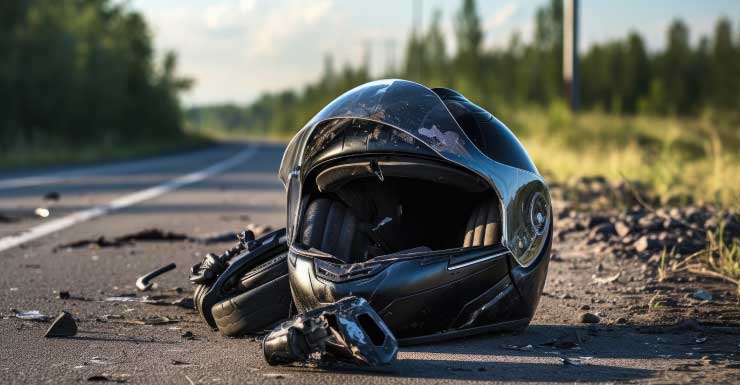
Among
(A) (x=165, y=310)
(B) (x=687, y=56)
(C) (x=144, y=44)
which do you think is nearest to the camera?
(A) (x=165, y=310)

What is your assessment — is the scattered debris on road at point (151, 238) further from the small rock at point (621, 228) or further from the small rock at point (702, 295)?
the small rock at point (702, 295)

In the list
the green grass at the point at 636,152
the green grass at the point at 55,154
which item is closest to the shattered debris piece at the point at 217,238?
the green grass at the point at 636,152

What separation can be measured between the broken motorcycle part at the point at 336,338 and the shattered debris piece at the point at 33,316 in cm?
162

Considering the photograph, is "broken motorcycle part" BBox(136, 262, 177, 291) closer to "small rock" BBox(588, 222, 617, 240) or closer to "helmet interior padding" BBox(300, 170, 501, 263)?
"helmet interior padding" BBox(300, 170, 501, 263)

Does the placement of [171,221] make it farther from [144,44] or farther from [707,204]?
[144,44]

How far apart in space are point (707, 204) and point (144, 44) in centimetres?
5514

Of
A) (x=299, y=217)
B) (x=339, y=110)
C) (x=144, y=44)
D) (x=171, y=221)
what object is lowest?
(x=171, y=221)

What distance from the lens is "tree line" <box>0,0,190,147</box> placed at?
3419 centimetres

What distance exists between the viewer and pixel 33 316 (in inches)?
189

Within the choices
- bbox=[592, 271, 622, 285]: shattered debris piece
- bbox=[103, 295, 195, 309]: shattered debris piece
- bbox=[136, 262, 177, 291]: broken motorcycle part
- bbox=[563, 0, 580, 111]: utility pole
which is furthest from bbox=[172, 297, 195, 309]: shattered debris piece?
bbox=[563, 0, 580, 111]: utility pole

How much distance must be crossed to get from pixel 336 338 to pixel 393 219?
1.45 meters

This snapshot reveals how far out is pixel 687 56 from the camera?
10881cm

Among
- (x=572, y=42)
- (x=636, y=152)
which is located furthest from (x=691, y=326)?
(x=572, y=42)

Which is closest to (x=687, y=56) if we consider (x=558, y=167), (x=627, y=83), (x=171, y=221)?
(x=627, y=83)
